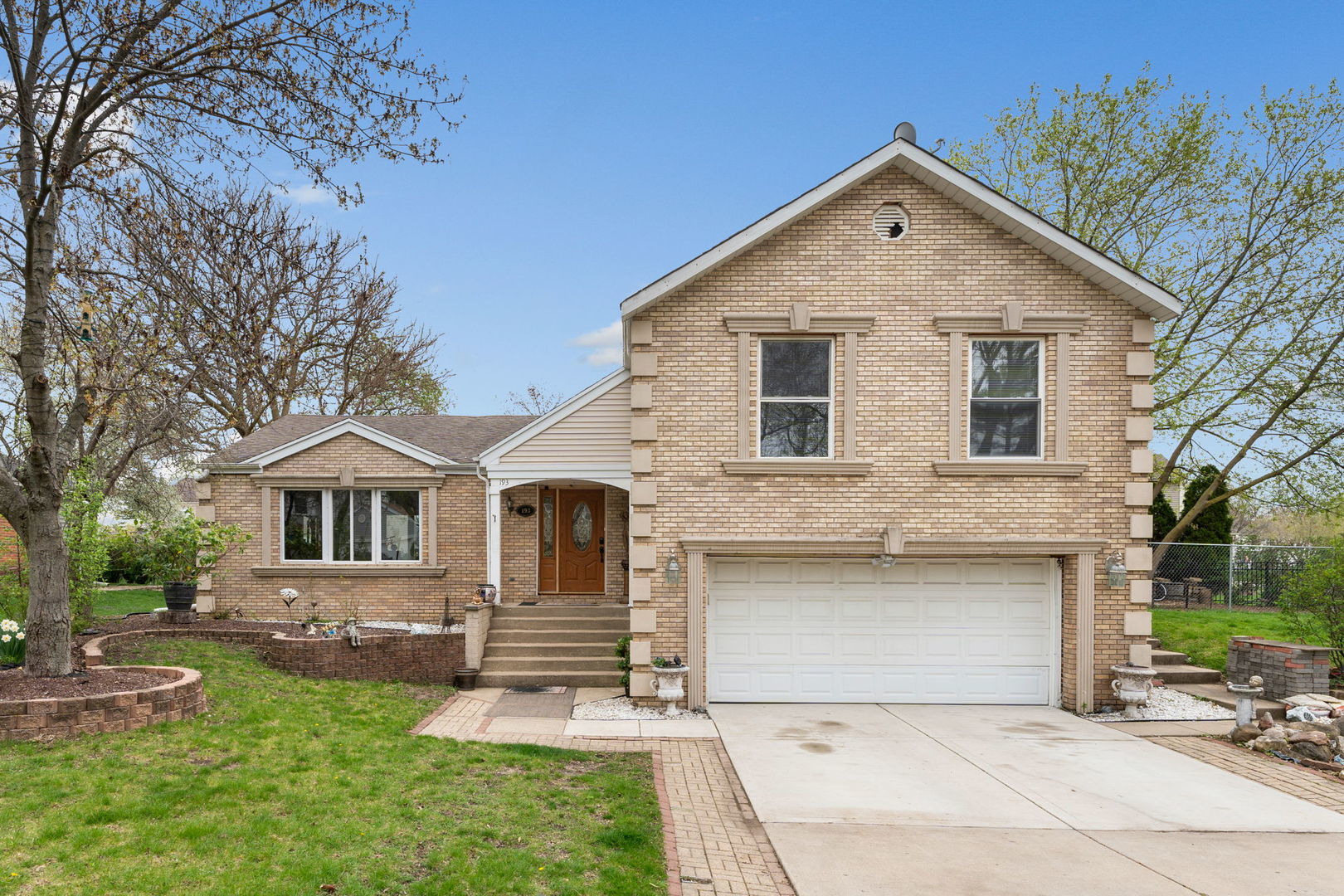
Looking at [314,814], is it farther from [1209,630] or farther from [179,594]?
[1209,630]

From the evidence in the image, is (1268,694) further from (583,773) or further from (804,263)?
(583,773)

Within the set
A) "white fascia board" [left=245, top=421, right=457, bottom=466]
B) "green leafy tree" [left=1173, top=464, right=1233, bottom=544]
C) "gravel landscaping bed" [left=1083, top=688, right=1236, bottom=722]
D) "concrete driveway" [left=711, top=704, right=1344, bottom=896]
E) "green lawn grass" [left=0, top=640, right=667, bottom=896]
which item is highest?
"white fascia board" [left=245, top=421, right=457, bottom=466]

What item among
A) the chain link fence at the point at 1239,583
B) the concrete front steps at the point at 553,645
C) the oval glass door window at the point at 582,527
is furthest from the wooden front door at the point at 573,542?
the chain link fence at the point at 1239,583

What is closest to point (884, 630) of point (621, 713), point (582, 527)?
point (621, 713)

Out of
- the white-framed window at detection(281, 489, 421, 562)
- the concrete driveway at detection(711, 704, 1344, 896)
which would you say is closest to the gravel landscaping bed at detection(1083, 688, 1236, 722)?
the concrete driveway at detection(711, 704, 1344, 896)

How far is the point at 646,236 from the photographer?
27.6 m

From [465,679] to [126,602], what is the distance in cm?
1380

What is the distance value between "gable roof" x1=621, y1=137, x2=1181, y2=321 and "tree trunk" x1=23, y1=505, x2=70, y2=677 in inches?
283

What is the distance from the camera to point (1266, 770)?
871 centimetres

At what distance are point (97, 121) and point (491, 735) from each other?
8127 mm

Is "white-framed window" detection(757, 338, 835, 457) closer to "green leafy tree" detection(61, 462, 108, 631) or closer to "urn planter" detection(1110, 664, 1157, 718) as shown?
"urn planter" detection(1110, 664, 1157, 718)

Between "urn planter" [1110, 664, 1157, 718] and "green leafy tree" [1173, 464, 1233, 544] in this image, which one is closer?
"urn planter" [1110, 664, 1157, 718]

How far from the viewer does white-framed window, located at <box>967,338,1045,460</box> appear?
11.4 meters

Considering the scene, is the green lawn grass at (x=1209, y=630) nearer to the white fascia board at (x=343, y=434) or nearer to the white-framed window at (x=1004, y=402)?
the white-framed window at (x=1004, y=402)
